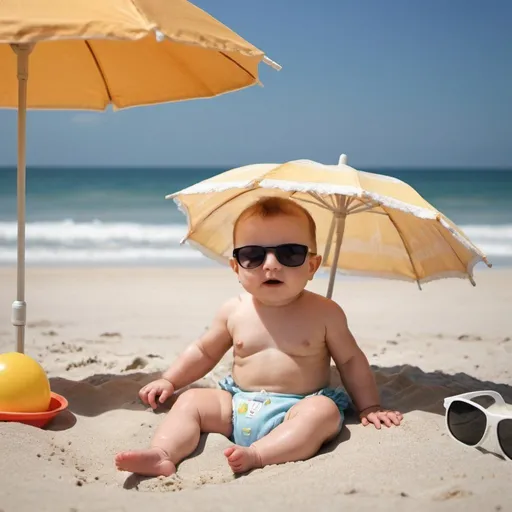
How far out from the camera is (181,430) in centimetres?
341

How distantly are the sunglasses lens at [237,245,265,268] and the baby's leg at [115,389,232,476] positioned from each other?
67cm

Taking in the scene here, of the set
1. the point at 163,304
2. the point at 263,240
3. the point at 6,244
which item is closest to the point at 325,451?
the point at 263,240

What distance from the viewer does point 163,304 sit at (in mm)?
7801

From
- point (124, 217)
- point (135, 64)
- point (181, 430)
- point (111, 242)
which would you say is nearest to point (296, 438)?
point (181, 430)

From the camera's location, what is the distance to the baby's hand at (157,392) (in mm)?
3883

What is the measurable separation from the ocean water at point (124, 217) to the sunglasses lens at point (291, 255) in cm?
801

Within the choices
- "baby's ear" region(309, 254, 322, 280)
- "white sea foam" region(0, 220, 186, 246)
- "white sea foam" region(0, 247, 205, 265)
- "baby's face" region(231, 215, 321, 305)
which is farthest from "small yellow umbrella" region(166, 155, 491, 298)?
"white sea foam" region(0, 220, 186, 246)

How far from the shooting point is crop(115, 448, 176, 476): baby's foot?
3006 mm

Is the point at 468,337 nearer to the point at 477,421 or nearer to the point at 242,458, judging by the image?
the point at 477,421

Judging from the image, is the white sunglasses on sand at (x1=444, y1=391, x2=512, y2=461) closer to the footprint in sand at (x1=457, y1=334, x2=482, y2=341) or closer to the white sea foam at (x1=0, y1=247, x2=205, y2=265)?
the footprint in sand at (x1=457, y1=334, x2=482, y2=341)

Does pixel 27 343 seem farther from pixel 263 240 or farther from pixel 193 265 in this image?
pixel 193 265

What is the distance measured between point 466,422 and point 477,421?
0.07 metres

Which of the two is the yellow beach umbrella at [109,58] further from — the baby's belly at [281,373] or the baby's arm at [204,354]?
the baby's belly at [281,373]

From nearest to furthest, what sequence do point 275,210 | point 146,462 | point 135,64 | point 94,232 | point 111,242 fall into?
1. point 146,462
2. point 275,210
3. point 135,64
4. point 111,242
5. point 94,232
